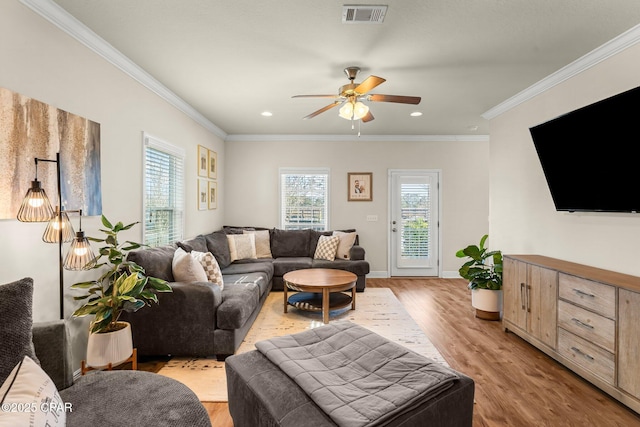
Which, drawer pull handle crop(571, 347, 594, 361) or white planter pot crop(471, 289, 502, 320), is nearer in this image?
drawer pull handle crop(571, 347, 594, 361)

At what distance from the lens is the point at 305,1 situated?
2.06 m

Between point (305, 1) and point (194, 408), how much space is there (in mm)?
2348

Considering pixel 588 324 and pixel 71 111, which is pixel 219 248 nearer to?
pixel 71 111

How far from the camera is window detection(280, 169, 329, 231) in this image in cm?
618

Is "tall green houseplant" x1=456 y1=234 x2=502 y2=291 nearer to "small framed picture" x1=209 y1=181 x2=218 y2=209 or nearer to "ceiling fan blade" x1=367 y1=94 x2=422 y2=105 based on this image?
"ceiling fan blade" x1=367 y1=94 x2=422 y2=105

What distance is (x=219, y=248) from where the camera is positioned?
15.5 feet

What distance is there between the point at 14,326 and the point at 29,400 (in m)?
0.41

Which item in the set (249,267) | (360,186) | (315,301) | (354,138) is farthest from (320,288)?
(354,138)

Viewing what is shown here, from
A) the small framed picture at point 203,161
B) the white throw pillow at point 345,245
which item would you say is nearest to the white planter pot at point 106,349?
the small framed picture at point 203,161

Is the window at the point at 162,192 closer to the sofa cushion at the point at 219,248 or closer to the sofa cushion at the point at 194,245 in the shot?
the sofa cushion at the point at 194,245

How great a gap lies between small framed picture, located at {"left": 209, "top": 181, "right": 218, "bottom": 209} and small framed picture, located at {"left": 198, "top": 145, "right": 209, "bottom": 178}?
0.90 feet

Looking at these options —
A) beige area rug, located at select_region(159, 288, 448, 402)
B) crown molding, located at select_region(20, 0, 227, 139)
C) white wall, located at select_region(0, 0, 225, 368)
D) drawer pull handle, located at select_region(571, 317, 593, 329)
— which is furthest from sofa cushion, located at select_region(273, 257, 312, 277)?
drawer pull handle, located at select_region(571, 317, 593, 329)

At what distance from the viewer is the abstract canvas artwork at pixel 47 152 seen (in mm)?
1851

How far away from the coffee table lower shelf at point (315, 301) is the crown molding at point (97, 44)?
2.87 metres
